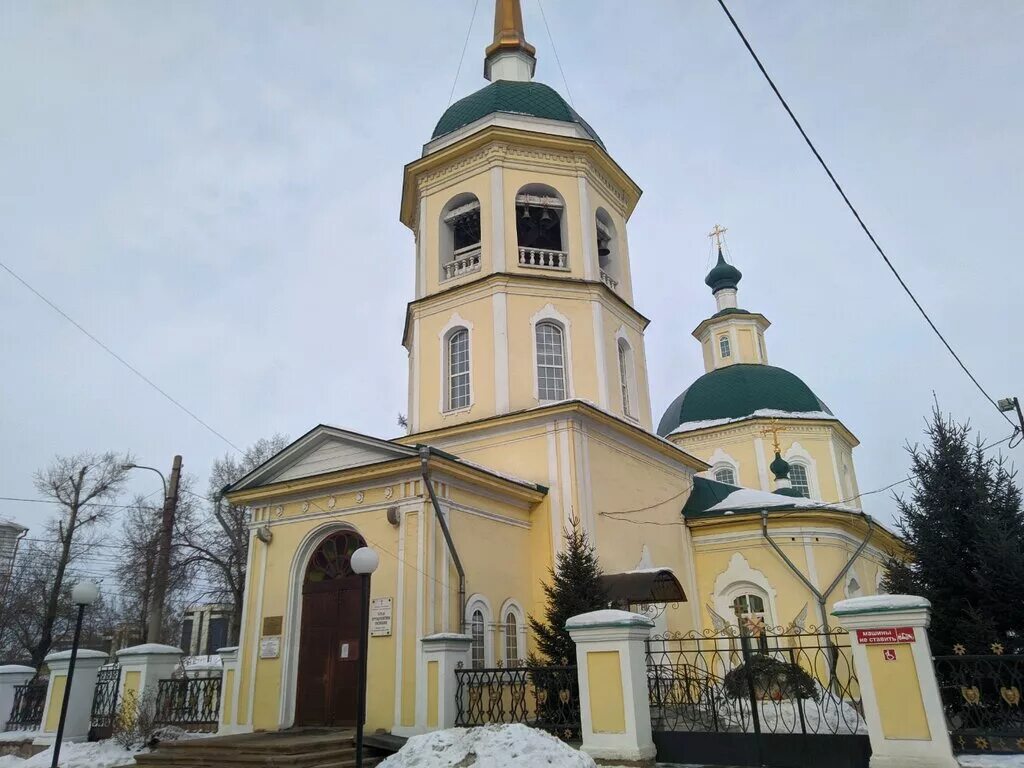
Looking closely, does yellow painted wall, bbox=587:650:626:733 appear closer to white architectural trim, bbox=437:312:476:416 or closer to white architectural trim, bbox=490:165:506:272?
white architectural trim, bbox=437:312:476:416

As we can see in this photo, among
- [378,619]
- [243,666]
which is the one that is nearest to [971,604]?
[378,619]

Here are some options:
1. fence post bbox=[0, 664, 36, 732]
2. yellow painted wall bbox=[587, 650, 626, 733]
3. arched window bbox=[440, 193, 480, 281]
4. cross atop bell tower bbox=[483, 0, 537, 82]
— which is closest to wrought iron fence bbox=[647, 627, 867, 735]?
yellow painted wall bbox=[587, 650, 626, 733]

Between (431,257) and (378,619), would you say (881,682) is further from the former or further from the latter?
(431,257)

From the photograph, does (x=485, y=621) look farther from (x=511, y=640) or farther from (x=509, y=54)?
(x=509, y=54)

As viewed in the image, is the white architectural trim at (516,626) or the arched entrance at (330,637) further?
the white architectural trim at (516,626)

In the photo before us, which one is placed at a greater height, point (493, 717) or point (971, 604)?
point (971, 604)

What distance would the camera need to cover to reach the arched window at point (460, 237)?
53.3 feet

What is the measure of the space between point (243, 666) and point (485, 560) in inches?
164

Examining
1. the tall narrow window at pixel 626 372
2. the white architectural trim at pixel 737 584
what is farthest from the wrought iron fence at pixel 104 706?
the white architectural trim at pixel 737 584

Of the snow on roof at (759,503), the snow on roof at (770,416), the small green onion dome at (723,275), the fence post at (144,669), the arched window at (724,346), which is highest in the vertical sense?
the small green onion dome at (723,275)

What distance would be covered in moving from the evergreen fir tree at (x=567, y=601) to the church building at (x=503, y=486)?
107 centimetres

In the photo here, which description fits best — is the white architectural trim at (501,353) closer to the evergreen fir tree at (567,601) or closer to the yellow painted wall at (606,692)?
the evergreen fir tree at (567,601)

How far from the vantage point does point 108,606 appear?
37000mm

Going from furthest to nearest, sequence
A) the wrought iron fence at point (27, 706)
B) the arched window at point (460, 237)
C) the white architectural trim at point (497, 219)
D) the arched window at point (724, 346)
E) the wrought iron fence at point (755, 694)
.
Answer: the arched window at point (724, 346) < the arched window at point (460, 237) < the white architectural trim at point (497, 219) < the wrought iron fence at point (27, 706) < the wrought iron fence at point (755, 694)
